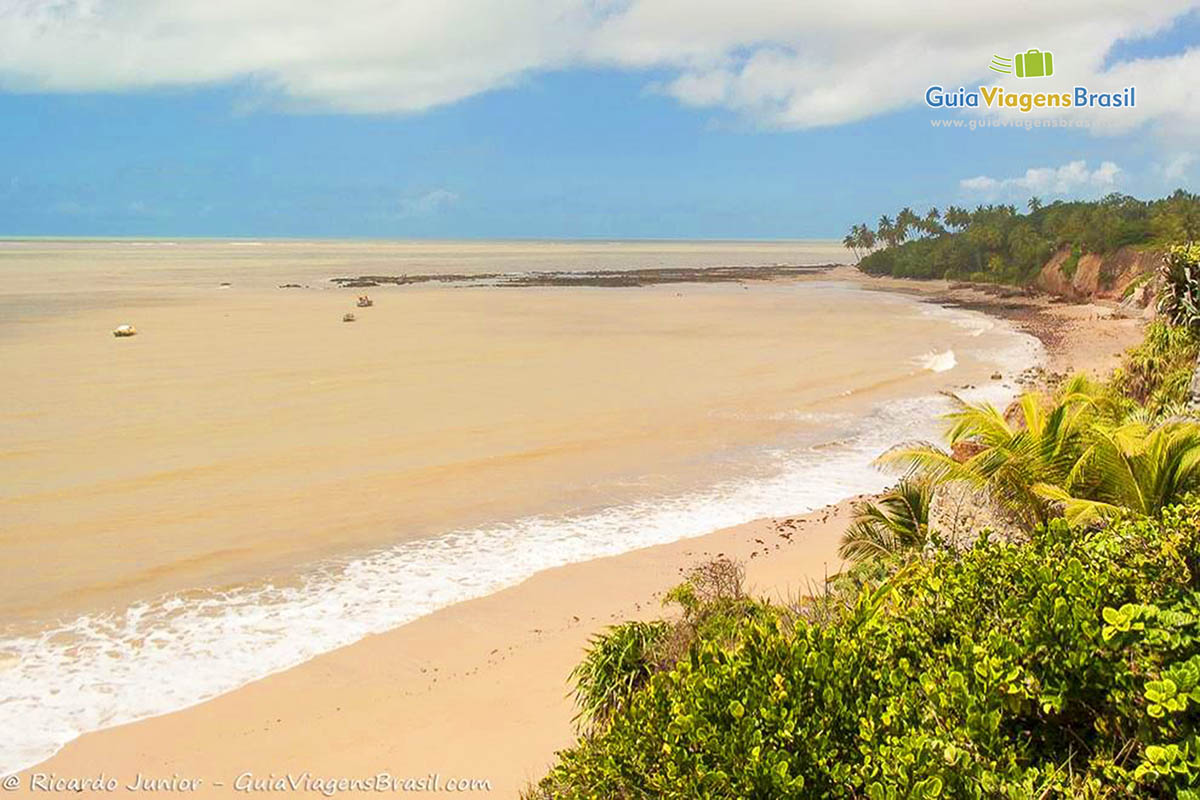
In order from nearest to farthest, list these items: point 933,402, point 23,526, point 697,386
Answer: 1. point 23,526
2. point 933,402
3. point 697,386

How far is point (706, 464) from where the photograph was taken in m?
18.0

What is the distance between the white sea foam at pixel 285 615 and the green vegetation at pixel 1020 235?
3456 centimetres

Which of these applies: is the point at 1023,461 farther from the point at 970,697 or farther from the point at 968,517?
the point at 970,697

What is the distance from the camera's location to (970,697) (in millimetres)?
4211

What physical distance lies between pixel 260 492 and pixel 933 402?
725 inches

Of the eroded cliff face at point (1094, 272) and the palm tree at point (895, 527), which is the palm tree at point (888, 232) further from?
the palm tree at point (895, 527)

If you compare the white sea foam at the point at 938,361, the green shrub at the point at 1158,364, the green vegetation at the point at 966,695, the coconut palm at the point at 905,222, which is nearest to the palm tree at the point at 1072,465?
the green vegetation at the point at 966,695

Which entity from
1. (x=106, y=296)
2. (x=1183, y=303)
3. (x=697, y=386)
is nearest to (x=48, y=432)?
(x=697, y=386)

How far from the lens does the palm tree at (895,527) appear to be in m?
9.10

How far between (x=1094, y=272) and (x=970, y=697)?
63118mm

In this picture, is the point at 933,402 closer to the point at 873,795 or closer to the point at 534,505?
the point at 534,505

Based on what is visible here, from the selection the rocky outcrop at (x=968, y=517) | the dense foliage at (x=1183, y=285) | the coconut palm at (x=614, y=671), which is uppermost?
the dense foliage at (x=1183, y=285)

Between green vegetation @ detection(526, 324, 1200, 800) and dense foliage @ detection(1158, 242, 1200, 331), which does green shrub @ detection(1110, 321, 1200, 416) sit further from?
green vegetation @ detection(526, 324, 1200, 800)

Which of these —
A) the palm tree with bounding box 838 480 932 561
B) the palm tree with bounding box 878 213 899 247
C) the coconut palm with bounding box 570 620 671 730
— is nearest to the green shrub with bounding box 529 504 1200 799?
the coconut palm with bounding box 570 620 671 730
